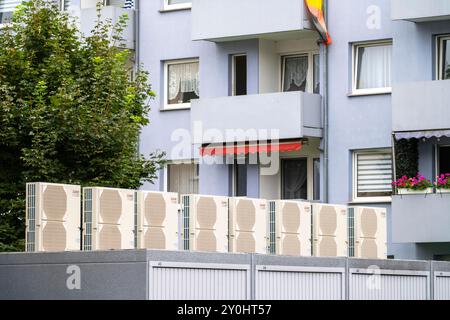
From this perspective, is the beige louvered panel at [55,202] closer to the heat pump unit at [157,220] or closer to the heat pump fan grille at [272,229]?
the heat pump unit at [157,220]

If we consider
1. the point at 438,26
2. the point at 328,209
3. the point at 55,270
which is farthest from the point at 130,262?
the point at 438,26

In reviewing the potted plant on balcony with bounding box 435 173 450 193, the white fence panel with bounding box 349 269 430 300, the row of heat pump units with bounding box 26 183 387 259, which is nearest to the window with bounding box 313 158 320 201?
the potted plant on balcony with bounding box 435 173 450 193

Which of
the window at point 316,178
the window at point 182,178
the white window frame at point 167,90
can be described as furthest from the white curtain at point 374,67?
the window at point 182,178

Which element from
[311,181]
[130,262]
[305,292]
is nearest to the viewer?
[130,262]

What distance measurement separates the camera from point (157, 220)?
76.6 feet

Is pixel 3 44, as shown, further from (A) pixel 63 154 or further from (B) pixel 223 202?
(B) pixel 223 202

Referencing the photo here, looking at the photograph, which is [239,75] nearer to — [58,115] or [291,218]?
[58,115]

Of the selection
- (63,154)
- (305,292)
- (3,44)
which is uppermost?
(3,44)

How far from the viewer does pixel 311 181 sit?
3966cm

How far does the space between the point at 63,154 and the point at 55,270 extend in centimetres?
1008

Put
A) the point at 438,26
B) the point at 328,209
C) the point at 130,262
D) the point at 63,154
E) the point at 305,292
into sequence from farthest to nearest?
the point at 438,26, the point at 63,154, the point at 328,209, the point at 305,292, the point at 130,262

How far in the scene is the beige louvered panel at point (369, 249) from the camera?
2780 cm

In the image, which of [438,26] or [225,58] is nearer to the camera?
[438,26]

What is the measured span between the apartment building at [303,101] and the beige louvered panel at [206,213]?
12812 millimetres
